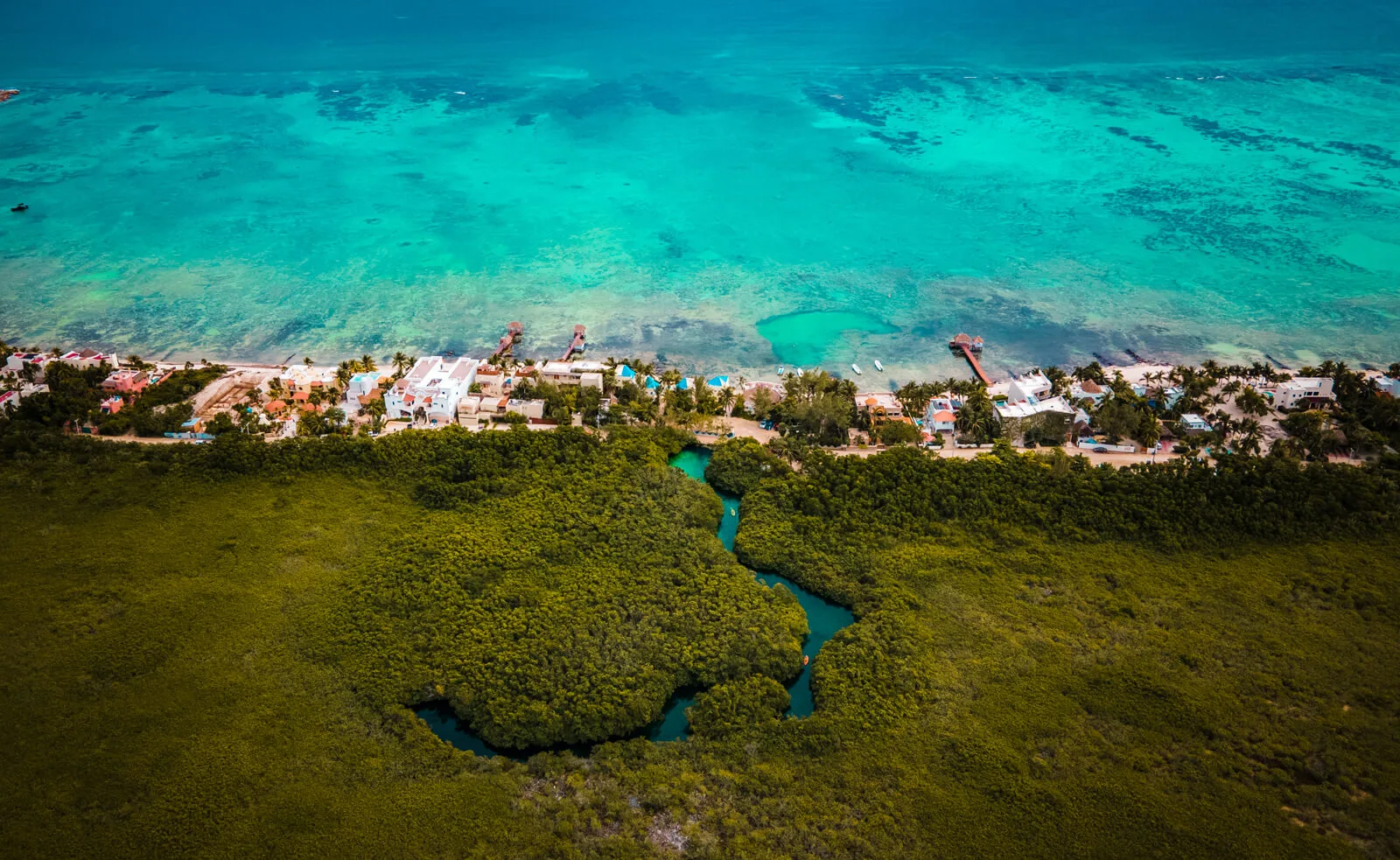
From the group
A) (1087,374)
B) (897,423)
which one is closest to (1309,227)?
(1087,374)

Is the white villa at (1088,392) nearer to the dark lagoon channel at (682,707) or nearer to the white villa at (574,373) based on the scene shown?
the dark lagoon channel at (682,707)

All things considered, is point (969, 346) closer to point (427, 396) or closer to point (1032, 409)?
point (1032, 409)

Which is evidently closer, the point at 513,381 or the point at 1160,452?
the point at 1160,452

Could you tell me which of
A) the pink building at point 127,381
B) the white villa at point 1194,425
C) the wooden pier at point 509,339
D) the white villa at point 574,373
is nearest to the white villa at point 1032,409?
the white villa at point 1194,425

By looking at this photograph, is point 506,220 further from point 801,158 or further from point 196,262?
point 801,158

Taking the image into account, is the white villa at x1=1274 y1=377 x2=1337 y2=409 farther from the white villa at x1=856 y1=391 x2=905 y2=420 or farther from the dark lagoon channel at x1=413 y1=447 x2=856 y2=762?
the dark lagoon channel at x1=413 y1=447 x2=856 y2=762

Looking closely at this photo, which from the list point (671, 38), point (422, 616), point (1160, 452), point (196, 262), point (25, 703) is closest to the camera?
point (25, 703)

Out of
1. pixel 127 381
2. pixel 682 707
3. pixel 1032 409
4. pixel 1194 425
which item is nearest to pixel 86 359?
pixel 127 381
